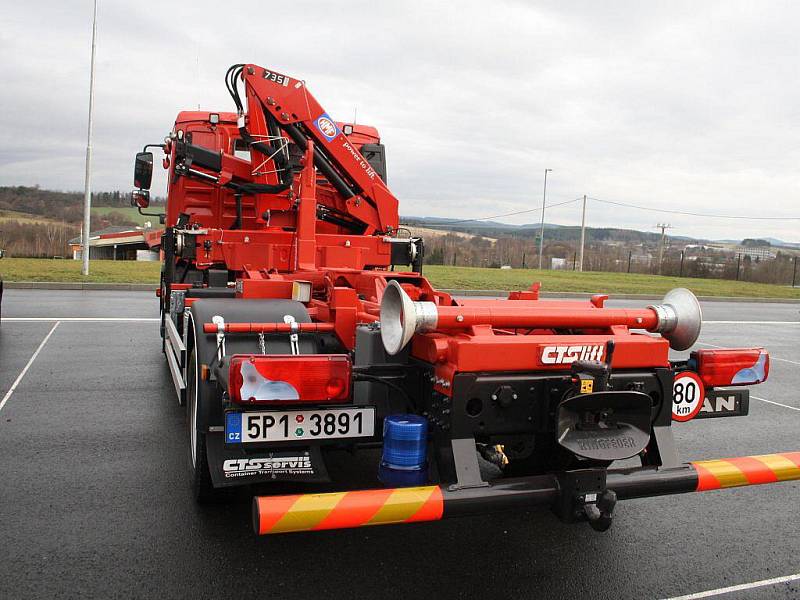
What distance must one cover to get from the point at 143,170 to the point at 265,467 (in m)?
5.64

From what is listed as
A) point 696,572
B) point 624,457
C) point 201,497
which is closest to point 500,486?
point 624,457

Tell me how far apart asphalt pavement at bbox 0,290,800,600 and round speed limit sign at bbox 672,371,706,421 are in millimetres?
756

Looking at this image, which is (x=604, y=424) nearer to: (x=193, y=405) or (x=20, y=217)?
(x=193, y=405)

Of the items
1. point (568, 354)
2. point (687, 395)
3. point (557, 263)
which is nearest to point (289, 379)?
point (568, 354)

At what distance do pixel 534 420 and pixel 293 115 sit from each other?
5.23 metres

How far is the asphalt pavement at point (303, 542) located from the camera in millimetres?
3264

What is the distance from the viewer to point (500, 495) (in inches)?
118

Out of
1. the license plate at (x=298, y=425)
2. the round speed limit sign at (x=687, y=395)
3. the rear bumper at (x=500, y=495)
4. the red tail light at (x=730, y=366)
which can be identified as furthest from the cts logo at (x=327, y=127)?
the rear bumper at (x=500, y=495)

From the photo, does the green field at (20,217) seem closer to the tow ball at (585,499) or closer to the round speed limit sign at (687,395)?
A: the round speed limit sign at (687,395)

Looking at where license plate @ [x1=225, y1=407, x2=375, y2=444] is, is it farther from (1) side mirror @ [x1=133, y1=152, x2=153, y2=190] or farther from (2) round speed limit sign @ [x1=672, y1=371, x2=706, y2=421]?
(1) side mirror @ [x1=133, y1=152, x2=153, y2=190]

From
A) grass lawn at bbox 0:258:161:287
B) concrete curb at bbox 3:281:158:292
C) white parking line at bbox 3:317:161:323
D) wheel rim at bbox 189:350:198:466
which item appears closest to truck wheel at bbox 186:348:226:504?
wheel rim at bbox 189:350:198:466

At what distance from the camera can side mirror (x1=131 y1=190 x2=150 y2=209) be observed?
8406mm

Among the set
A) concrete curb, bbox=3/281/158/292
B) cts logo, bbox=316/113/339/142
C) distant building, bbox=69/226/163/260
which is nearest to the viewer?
cts logo, bbox=316/113/339/142

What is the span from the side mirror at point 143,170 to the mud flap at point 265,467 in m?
5.46
